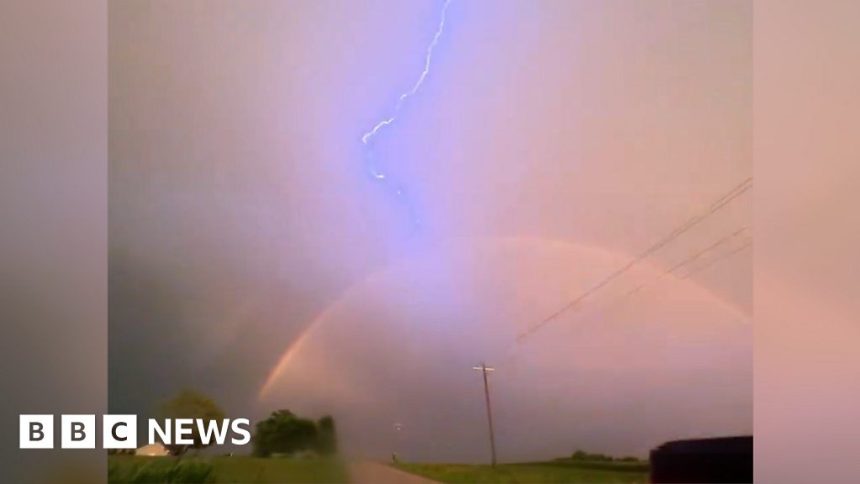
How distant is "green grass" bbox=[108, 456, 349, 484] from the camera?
1630 millimetres

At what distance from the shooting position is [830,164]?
154cm

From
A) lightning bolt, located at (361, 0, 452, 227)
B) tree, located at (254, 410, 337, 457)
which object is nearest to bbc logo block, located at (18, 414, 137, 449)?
tree, located at (254, 410, 337, 457)

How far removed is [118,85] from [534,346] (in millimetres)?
1158

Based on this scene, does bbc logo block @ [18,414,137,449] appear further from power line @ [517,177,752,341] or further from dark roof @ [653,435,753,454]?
dark roof @ [653,435,753,454]

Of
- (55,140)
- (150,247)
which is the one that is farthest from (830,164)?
(55,140)

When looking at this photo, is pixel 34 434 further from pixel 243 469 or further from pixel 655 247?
pixel 655 247

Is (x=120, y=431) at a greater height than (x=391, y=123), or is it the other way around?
(x=391, y=123)

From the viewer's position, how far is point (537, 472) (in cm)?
164

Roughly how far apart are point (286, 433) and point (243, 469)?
0.46ft

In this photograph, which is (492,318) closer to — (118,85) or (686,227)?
(686,227)

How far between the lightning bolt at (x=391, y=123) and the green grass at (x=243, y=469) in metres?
0.64

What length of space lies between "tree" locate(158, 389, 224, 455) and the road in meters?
0.35

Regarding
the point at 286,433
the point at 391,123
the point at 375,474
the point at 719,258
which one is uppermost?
the point at 391,123

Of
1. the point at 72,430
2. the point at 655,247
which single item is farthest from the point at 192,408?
the point at 655,247
